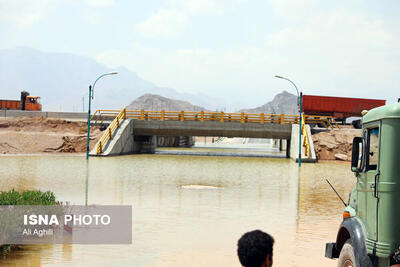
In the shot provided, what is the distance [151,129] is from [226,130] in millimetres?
8159

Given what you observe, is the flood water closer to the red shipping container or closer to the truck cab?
the red shipping container

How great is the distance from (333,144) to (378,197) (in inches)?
1756

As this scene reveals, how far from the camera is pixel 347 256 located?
6367mm

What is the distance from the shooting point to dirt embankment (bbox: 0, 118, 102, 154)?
159 ft

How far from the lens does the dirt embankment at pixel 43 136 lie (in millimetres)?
48438

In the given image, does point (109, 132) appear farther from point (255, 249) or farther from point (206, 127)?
point (255, 249)

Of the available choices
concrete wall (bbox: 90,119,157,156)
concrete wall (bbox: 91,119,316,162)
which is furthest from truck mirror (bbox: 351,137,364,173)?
concrete wall (bbox: 91,119,316,162)

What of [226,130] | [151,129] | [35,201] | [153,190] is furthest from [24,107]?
[35,201]

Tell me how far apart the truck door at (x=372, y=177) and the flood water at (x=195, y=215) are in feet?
10.8

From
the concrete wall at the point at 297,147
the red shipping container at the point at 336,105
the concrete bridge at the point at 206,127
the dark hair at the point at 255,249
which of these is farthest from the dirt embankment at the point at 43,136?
the dark hair at the point at 255,249

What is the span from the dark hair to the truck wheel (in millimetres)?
2889

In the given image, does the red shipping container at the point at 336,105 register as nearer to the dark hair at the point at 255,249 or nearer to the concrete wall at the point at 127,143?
the concrete wall at the point at 127,143

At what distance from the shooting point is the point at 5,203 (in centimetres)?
969

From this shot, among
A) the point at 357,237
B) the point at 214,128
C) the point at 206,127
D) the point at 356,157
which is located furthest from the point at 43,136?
the point at 357,237
